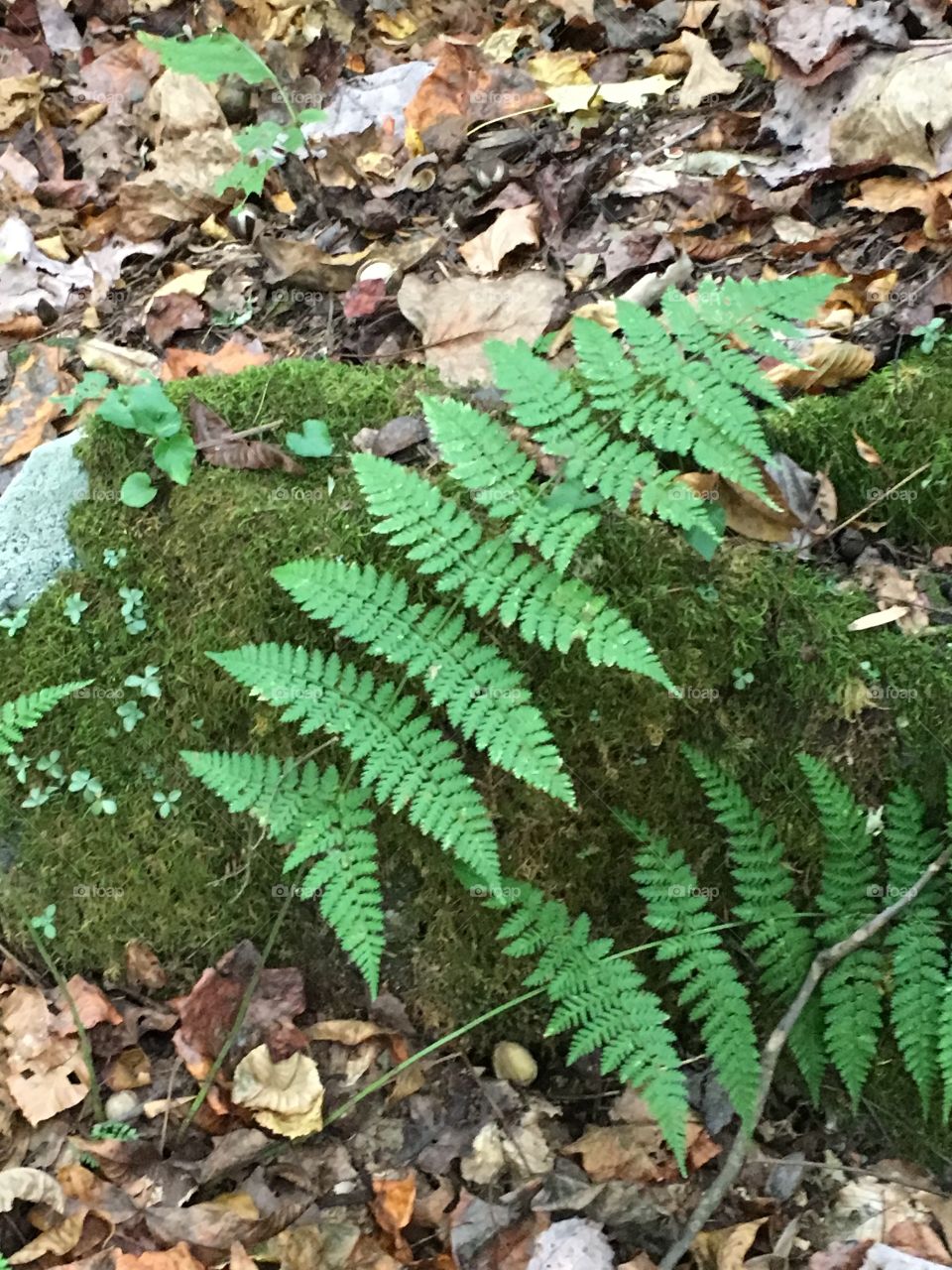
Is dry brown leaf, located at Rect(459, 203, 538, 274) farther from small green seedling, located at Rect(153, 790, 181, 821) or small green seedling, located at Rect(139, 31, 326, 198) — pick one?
small green seedling, located at Rect(153, 790, 181, 821)

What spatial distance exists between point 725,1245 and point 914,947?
0.91m

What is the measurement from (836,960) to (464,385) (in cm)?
203

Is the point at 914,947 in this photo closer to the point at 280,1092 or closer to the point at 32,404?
the point at 280,1092

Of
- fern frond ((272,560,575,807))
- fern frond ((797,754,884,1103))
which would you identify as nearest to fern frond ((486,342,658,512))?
fern frond ((272,560,575,807))

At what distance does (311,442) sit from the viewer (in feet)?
9.36

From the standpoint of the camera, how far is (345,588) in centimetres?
252

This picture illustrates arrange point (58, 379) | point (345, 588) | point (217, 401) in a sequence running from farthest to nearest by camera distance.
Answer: point (58, 379)
point (217, 401)
point (345, 588)

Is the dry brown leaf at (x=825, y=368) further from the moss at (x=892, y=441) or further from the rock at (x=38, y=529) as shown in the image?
the rock at (x=38, y=529)

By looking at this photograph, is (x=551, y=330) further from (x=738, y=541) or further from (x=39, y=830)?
(x=39, y=830)

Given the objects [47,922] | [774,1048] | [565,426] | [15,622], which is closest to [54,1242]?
[47,922]

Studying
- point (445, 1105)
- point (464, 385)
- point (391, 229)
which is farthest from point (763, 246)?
point (445, 1105)

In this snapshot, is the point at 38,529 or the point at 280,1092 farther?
the point at 38,529

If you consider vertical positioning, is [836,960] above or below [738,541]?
below

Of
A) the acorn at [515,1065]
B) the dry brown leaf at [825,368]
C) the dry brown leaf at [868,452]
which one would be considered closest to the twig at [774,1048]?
the acorn at [515,1065]
